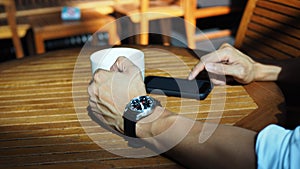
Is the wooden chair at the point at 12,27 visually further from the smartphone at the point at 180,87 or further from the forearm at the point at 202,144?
the forearm at the point at 202,144

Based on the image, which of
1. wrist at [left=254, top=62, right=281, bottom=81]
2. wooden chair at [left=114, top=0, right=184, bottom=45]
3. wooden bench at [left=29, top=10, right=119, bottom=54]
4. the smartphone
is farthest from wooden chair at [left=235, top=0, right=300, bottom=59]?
wooden bench at [left=29, top=10, right=119, bottom=54]

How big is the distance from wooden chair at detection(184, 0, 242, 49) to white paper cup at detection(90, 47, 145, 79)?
72.7 inches

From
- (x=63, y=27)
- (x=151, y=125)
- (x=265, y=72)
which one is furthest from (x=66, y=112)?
(x=63, y=27)

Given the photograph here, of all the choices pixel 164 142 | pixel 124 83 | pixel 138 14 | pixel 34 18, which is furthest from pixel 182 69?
pixel 34 18

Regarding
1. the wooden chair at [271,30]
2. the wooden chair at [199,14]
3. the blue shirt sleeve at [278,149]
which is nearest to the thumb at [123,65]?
the blue shirt sleeve at [278,149]

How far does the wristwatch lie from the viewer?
2.78ft

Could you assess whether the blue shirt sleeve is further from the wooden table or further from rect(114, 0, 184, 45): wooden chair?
rect(114, 0, 184, 45): wooden chair

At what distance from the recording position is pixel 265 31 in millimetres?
1704

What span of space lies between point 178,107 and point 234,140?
0.82 ft

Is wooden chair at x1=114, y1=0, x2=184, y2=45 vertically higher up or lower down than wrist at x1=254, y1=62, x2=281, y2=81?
lower down

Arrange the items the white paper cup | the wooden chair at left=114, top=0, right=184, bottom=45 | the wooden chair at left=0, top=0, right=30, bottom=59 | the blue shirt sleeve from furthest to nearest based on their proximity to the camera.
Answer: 1. the wooden chair at left=114, top=0, right=184, bottom=45
2. the wooden chair at left=0, top=0, right=30, bottom=59
3. the white paper cup
4. the blue shirt sleeve

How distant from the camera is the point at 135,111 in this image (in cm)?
86

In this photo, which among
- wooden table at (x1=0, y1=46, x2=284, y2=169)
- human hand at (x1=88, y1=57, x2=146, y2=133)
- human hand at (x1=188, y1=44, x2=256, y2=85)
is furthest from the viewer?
human hand at (x1=188, y1=44, x2=256, y2=85)

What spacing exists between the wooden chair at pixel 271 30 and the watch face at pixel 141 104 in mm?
854
